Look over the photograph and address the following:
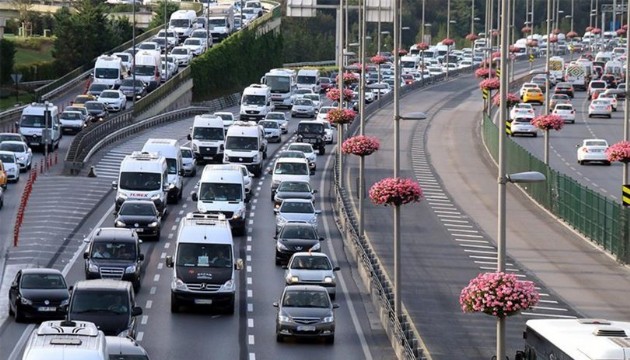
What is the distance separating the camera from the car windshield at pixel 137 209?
59.0m

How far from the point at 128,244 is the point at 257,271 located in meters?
6.11

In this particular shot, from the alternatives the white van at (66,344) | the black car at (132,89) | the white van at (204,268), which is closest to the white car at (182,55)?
the black car at (132,89)

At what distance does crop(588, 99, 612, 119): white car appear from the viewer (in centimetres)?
11650

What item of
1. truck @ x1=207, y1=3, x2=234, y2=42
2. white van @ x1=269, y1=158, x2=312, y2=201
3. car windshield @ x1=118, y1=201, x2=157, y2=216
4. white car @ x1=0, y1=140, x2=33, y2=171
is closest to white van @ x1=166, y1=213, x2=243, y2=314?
car windshield @ x1=118, y1=201, x2=157, y2=216

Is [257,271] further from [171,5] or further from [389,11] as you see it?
[171,5]

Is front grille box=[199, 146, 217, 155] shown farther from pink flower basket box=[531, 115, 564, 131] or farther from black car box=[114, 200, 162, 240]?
black car box=[114, 200, 162, 240]

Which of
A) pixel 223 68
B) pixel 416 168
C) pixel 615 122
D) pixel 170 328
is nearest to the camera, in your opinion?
pixel 170 328

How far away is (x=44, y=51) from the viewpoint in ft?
454

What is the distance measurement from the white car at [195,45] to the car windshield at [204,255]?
84637mm

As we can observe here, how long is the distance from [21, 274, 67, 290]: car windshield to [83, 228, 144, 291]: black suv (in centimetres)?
422

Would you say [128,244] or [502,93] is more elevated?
[502,93]

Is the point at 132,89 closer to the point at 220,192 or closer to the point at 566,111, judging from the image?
the point at 566,111

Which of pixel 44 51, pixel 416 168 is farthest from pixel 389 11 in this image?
pixel 44 51

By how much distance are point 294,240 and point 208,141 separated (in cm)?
2510
